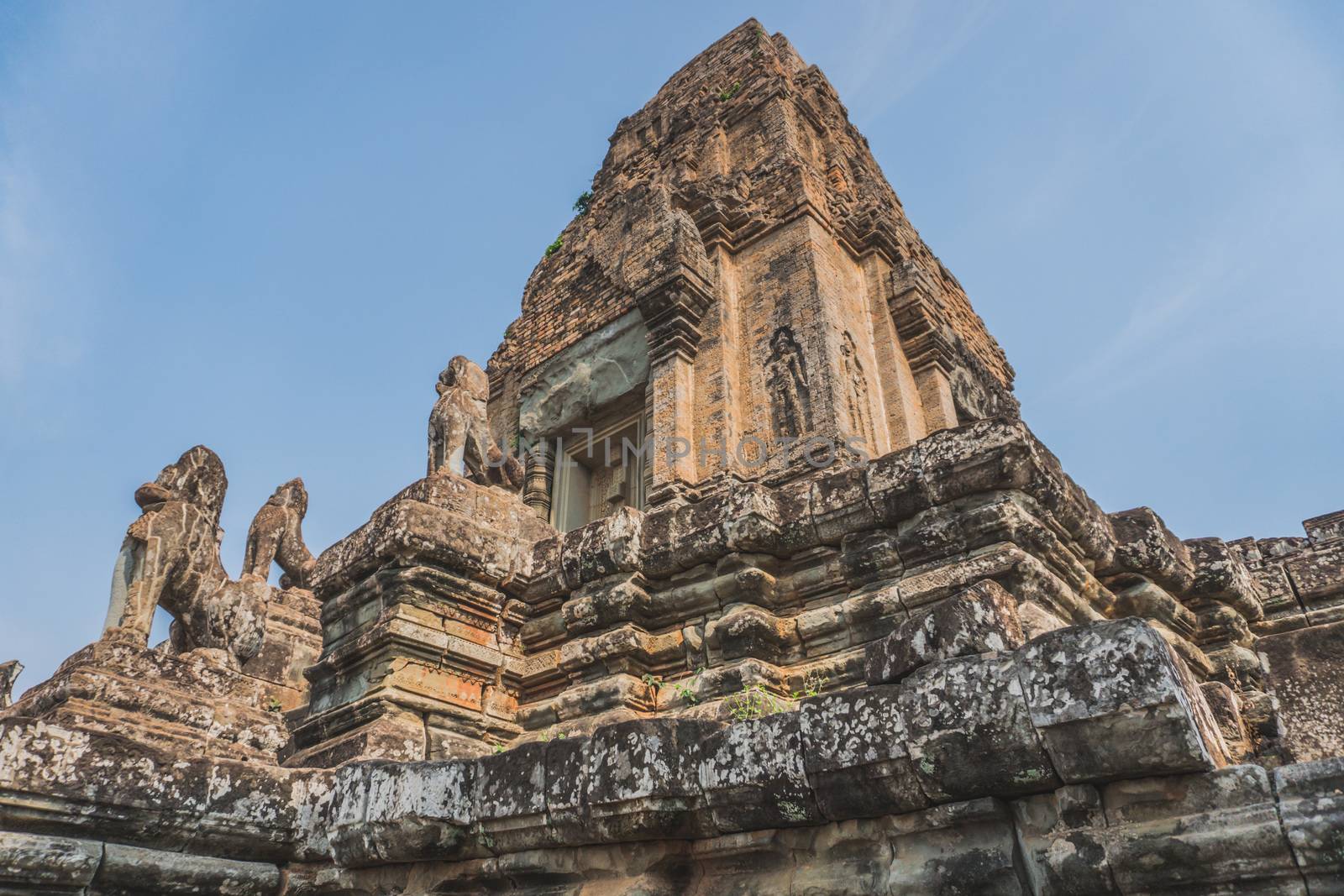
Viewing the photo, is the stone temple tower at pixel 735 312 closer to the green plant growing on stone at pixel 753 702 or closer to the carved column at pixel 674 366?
the carved column at pixel 674 366

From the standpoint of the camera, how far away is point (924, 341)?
12727 mm

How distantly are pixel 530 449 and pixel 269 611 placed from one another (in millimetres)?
4978

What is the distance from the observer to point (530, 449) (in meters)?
14.4

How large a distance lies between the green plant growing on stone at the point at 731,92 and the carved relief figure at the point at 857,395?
5.84 m

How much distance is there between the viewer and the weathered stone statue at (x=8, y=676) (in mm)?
14680

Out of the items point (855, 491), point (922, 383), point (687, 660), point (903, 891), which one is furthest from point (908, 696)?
point (922, 383)

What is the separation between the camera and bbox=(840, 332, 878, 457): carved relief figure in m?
10.4

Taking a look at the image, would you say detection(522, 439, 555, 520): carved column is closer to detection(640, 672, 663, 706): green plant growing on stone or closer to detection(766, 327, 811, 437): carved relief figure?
detection(766, 327, 811, 437): carved relief figure

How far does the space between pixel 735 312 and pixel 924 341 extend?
115 inches

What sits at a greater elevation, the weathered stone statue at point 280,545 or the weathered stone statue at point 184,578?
the weathered stone statue at point 280,545

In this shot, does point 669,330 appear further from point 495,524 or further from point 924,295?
point 495,524

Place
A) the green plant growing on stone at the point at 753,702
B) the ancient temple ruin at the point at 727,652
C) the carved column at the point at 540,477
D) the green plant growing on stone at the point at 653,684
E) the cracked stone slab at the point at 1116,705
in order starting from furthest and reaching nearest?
the carved column at the point at 540,477
the green plant growing on stone at the point at 653,684
the green plant growing on stone at the point at 753,702
the ancient temple ruin at the point at 727,652
the cracked stone slab at the point at 1116,705

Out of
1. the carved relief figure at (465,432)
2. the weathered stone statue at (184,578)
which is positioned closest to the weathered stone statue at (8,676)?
the weathered stone statue at (184,578)

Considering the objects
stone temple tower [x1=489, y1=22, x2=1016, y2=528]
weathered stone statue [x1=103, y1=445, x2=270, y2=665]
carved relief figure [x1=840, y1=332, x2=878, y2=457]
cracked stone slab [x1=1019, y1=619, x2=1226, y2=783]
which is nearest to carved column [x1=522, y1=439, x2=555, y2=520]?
stone temple tower [x1=489, y1=22, x2=1016, y2=528]
